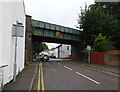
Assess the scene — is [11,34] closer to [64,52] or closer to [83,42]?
[83,42]

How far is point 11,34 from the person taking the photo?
424 inches

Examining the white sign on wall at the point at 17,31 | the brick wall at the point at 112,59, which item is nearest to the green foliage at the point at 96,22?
the brick wall at the point at 112,59

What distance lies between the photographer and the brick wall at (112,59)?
23.9 m

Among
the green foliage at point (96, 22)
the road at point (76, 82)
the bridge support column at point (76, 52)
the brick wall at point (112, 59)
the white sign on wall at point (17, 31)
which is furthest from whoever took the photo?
the bridge support column at point (76, 52)

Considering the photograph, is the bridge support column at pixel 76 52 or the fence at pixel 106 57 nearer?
the fence at pixel 106 57

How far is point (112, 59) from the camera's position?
25125mm

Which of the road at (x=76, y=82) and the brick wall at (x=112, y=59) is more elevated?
the brick wall at (x=112, y=59)

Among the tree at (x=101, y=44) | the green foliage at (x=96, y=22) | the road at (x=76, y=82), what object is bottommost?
the road at (x=76, y=82)

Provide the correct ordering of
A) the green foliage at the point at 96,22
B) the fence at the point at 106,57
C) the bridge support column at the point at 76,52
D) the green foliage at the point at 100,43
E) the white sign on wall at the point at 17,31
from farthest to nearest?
the bridge support column at the point at 76,52
the green foliage at the point at 96,22
the green foliage at the point at 100,43
the fence at the point at 106,57
the white sign on wall at the point at 17,31

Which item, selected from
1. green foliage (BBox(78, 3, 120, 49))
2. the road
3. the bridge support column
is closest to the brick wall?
the road

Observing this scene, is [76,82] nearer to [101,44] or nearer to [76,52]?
[101,44]

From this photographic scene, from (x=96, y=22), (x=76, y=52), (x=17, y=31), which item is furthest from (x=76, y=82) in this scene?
(x=76, y=52)

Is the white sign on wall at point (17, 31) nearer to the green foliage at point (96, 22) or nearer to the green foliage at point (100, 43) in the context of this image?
the green foliage at point (100, 43)

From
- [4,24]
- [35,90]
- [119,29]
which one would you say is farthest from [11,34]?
[119,29]
